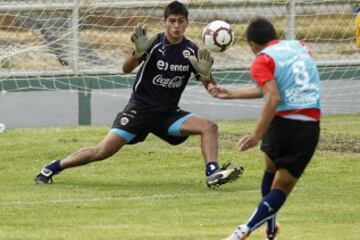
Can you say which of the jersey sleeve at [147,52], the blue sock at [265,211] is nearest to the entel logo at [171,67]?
the jersey sleeve at [147,52]

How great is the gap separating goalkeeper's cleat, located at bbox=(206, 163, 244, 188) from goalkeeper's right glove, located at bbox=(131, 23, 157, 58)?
146 cm

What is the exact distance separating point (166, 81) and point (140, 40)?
68 cm

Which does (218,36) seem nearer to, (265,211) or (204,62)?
(204,62)

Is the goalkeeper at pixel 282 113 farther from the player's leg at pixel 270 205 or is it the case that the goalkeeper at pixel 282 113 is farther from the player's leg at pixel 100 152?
the player's leg at pixel 100 152

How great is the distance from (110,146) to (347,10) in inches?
354

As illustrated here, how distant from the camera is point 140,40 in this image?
12945 mm

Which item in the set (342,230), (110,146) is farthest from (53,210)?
(342,230)

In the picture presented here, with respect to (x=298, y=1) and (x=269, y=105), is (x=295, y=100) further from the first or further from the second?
(x=298, y=1)

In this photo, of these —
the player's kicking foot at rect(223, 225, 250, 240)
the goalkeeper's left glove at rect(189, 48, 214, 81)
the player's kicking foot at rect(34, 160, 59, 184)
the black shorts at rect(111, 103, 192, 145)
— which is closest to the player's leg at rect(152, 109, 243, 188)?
the black shorts at rect(111, 103, 192, 145)

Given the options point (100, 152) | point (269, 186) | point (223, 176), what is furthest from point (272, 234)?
point (100, 152)

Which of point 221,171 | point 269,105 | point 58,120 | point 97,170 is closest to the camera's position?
point 269,105

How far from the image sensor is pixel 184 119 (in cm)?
1349

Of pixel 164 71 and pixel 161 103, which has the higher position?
pixel 164 71

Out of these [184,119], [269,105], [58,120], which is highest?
[269,105]
